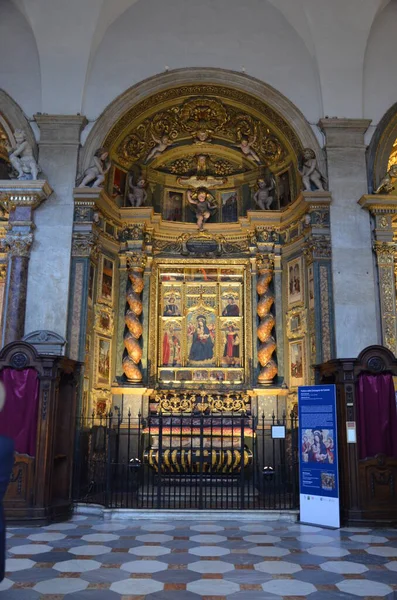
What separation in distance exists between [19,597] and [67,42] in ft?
34.9

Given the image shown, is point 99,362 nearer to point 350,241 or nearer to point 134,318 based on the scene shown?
point 134,318

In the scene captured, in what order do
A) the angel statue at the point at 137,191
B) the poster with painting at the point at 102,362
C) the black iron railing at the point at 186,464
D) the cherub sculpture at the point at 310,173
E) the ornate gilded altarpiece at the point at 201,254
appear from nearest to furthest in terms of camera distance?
the black iron railing at the point at 186,464, the cherub sculpture at the point at 310,173, the poster with painting at the point at 102,362, the ornate gilded altarpiece at the point at 201,254, the angel statue at the point at 137,191

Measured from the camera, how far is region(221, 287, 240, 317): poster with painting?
13523 millimetres

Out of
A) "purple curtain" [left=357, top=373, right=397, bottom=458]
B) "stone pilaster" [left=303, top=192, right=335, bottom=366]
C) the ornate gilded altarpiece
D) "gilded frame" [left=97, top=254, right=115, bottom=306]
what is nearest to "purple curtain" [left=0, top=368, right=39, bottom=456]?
the ornate gilded altarpiece

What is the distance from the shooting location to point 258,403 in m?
12.5

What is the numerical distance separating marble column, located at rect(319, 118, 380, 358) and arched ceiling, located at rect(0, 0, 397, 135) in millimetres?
659

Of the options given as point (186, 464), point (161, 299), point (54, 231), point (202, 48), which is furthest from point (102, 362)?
point (202, 48)

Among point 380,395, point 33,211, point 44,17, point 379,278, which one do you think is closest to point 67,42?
point 44,17

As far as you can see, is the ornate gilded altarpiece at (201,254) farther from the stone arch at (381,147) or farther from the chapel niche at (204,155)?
the stone arch at (381,147)

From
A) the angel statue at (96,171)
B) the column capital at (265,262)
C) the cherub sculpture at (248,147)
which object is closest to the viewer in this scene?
the angel statue at (96,171)

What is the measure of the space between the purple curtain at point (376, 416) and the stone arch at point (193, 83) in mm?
4873

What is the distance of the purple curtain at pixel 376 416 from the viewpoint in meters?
8.60

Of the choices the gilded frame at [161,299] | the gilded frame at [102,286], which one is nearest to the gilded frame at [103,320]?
the gilded frame at [102,286]

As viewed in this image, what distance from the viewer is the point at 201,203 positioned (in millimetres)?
13906
